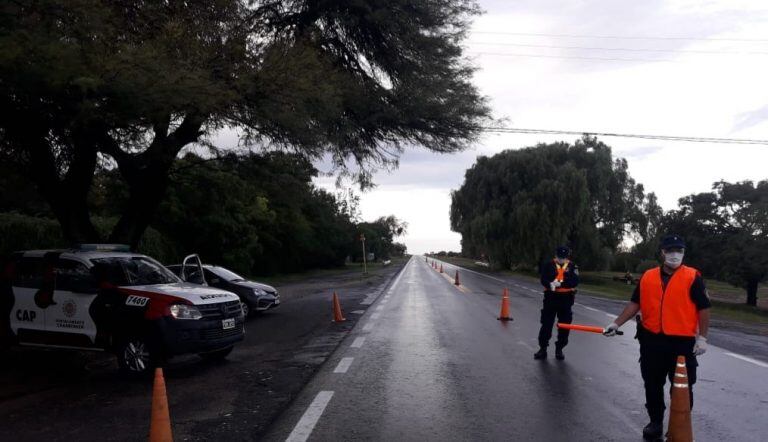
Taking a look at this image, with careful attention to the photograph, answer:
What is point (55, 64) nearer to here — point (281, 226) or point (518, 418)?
point (518, 418)

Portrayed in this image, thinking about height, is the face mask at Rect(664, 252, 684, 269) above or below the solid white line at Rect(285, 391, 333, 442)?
above

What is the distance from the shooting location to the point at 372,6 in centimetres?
1633

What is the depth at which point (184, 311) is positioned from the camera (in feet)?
28.0

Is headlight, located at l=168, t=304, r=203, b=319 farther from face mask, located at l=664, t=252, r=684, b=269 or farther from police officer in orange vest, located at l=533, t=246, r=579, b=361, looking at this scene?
face mask, located at l=664, t=252, r=684, b=269

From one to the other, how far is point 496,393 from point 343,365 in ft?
8.45

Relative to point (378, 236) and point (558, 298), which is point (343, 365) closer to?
point (558, 298)

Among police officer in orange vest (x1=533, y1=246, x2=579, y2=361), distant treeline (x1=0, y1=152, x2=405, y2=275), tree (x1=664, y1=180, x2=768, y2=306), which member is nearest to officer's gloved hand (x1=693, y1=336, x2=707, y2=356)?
police officer in orange vest (x1=533, y1=246, x2=579, y2=361)

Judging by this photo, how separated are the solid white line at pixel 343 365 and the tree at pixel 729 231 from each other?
135 feet

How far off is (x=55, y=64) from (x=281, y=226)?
35.3 meters

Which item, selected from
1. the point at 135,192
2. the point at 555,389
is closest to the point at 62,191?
the point at 135,192

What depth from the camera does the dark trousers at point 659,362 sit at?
546 cm

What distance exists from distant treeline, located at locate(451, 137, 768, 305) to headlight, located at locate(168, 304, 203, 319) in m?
37.0

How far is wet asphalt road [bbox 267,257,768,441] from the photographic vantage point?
19.1 feet

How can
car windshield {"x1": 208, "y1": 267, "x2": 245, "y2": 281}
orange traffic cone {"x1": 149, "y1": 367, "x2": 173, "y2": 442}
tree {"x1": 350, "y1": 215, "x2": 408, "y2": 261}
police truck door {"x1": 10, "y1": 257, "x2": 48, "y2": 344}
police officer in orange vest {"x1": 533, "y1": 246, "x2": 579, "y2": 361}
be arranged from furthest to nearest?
1. tree {"x1": 350, "y1": 215, "x2": 408, "y2": 261}
2. car windshield {"x1": 208, "y1": 267, "x2": 245, "y2": 281}
3. police officer in orange vest {"x1": 533, "y1": 246, "x2": 579, "y2": 361}
4. police truck door {"x1": 10, "y1": 257, "x2": 48, "y2": 344}
5. orange traffic cone {"x1": 149, "y1": 367, "x2": 173, "y2": 442}
